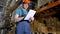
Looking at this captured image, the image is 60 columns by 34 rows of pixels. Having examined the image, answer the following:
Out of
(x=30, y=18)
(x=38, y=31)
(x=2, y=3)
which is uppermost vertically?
(x=2, y=3)

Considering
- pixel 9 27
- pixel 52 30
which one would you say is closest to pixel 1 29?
pixel 9 27

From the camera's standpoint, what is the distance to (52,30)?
190 inches

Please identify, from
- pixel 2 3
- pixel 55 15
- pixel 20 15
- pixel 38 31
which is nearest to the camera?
pixel 20 15

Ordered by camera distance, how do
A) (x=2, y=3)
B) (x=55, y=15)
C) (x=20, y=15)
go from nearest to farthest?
(x=20, y=15)
(x=55, y=15)
(x=2, y=3)

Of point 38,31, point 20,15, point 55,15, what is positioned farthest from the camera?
point 55,15

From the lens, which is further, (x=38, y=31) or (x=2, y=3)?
(x=2, y=3)

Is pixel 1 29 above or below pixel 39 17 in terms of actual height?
below

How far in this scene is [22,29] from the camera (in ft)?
9.03

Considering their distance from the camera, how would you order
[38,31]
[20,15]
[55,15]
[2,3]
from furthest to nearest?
1. [2,3]
2. [55,15]
3. [38,31]
4. [20,15]

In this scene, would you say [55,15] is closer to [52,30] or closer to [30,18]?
[52,30]

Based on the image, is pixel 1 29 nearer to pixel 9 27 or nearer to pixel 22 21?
pixel 9 27

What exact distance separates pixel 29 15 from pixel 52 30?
2231 millimetres

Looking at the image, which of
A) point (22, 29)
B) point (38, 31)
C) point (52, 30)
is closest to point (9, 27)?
point (38, 31)

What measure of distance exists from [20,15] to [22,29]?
0.74ft
